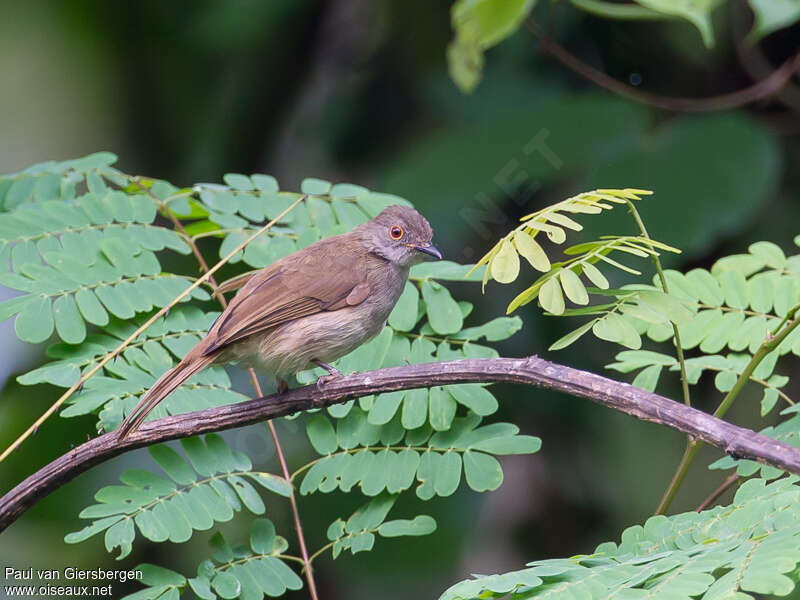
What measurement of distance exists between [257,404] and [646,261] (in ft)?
8.55

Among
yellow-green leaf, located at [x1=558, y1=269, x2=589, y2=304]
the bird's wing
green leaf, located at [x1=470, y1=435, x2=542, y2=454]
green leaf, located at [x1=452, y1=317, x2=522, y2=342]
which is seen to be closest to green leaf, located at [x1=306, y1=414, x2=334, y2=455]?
the bird's wing

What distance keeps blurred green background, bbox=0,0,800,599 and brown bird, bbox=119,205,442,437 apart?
105cm

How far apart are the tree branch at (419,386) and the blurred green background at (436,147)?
3.71ft

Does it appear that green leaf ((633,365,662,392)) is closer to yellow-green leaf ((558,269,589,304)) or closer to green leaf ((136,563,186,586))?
yellow-green leaf ((558,269,589,304))

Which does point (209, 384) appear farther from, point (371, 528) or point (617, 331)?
point (617, 331)

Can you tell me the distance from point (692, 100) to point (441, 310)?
270 centimetres

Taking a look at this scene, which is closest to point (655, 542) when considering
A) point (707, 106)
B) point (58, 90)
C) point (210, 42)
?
point (707, 106)

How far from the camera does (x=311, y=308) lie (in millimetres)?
3293

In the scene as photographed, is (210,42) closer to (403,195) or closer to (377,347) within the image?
(403,195)

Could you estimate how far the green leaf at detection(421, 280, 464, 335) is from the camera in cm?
316

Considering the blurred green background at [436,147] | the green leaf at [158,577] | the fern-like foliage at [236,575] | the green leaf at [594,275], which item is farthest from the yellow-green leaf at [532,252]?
the blurred green background at [436,147]

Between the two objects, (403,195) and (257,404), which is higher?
(403,195)

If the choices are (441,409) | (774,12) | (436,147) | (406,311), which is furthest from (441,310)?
(774,12)

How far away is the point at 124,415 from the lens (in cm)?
285
